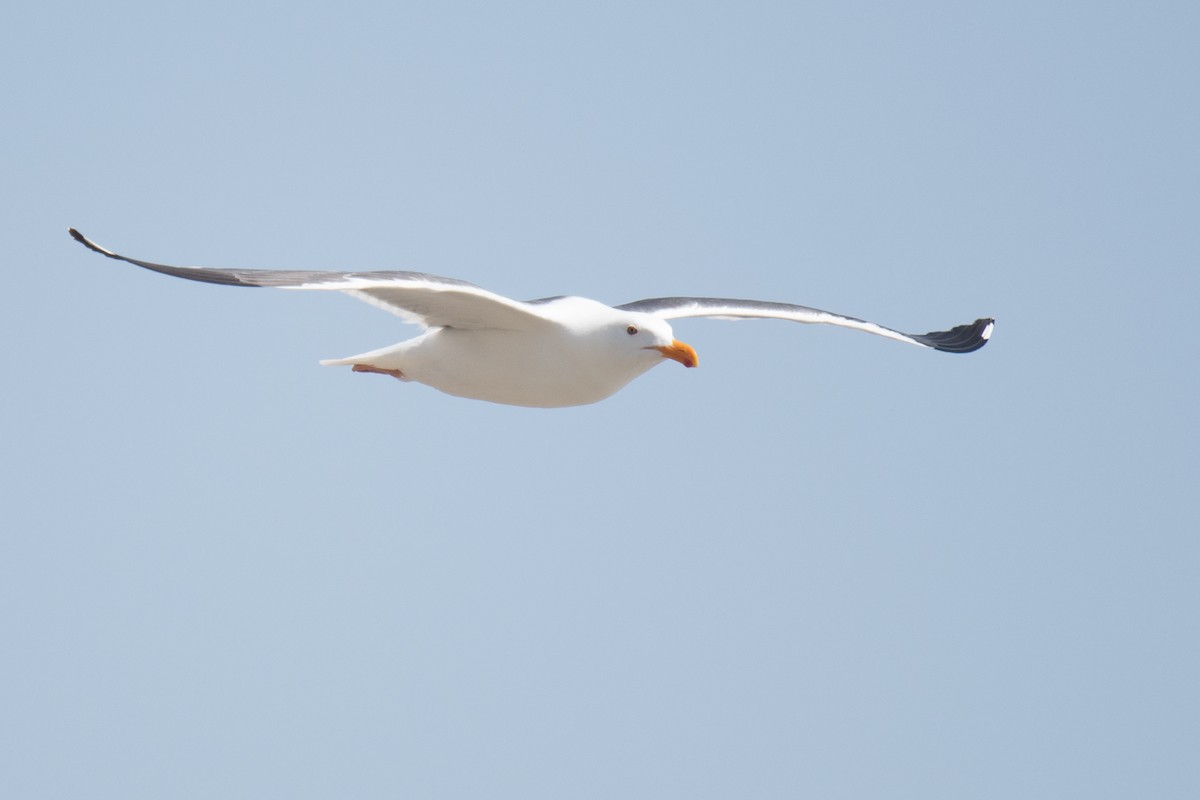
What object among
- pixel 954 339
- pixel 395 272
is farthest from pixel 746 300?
pixel 395 272

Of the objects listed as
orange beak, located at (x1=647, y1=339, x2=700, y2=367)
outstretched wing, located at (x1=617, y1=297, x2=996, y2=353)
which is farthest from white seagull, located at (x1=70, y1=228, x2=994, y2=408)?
outstretched wing, located at (x1=617, y1=297, x2=996, y2=353)

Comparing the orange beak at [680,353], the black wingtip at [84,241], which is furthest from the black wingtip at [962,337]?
the black wingtip at [84,241]

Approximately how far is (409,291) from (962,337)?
21.5 feet

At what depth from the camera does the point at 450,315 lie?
1034cm

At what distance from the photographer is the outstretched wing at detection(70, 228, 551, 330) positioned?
861 cm

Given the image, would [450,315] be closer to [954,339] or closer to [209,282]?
[209,282]

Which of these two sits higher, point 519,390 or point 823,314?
point 823,314

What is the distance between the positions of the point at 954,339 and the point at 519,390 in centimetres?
553

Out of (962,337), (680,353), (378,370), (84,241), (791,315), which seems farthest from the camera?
(962,337)

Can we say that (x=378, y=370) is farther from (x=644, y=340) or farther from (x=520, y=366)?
(x=644, y=340)

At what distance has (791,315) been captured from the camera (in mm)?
12977

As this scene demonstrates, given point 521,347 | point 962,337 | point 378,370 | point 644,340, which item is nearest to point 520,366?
point 521,347

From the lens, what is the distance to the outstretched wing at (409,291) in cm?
861

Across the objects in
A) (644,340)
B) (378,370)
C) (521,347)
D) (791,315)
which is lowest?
(378,370)
